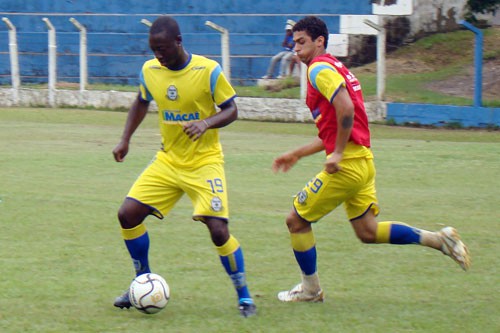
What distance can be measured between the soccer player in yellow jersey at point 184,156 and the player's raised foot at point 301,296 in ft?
1.50

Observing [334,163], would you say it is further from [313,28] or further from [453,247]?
[453,247]

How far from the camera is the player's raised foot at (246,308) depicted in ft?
19.1

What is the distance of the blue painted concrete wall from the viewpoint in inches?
739

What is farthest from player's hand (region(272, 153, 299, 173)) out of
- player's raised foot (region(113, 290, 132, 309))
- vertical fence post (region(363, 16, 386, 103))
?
vertical fence post (region(363, 16, 386, 103))

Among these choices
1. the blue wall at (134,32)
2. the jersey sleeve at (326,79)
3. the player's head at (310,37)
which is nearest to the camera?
the jersey sleeve at (326,79)

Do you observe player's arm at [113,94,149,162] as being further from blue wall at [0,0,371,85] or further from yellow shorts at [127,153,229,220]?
blue wall at [0,0,371,85]

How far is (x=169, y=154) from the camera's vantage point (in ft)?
20.4

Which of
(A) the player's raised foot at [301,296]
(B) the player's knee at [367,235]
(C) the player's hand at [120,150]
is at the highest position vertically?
(C) the player's hand at [120,150]

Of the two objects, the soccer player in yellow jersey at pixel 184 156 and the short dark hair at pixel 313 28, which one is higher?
the short dark hair at pixel 313 28

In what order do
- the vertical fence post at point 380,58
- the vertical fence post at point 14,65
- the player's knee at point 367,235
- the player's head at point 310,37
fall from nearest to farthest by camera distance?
1. the player's head at point 310,37
2. the player's knee at point 367,235
3. the vertical fence post at point 380,58
4. the vertical fence post at point 14,65

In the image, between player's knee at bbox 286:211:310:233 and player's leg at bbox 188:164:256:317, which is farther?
player's knee at bbox 286:211:310:233

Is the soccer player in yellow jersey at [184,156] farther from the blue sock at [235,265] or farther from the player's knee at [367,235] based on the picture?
the player's knee at [367,235]

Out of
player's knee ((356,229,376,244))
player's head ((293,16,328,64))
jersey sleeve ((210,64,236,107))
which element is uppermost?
player's head ((293,16,328,64))

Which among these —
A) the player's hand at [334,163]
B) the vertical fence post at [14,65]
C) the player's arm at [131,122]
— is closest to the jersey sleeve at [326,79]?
the player's hand at [334,163]
